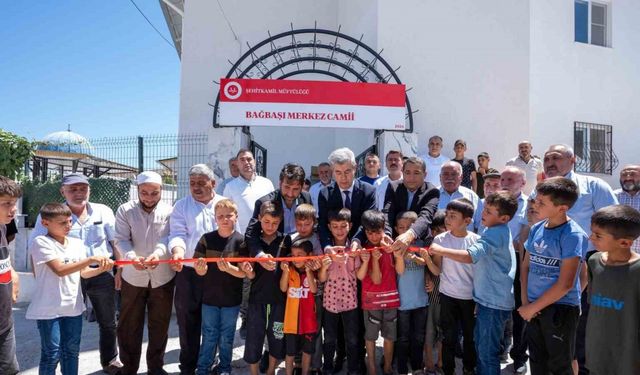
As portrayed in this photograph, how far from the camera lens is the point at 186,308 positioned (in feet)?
12.3

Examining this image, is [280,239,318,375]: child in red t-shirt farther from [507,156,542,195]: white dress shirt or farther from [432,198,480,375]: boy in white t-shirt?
[507,156,542,195]: white dress shirt

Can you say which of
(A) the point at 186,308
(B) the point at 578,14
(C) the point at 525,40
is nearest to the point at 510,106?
(C) the point at 525,40

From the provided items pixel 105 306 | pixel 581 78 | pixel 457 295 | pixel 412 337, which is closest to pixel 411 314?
pixel 412 337

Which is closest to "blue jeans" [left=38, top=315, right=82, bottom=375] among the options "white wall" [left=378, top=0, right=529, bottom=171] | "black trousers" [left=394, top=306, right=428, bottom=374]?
"black trousers" [left=394, top=306, right=428, bottom=374]

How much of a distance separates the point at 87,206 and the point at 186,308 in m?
1.45

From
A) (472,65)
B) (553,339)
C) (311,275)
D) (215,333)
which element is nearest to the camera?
(553,339)

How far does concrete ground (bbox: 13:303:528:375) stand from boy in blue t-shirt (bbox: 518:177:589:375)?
122 centimetres

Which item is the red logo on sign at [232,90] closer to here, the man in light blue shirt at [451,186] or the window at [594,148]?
the man in light blue shirt at [451,186]

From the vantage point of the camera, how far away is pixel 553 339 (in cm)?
297

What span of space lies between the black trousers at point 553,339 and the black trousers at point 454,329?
0.60m

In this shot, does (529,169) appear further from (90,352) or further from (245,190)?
(90,352)

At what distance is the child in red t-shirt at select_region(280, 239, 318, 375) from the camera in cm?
360

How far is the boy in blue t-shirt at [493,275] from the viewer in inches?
132

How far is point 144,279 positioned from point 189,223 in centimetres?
63
